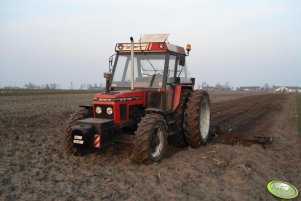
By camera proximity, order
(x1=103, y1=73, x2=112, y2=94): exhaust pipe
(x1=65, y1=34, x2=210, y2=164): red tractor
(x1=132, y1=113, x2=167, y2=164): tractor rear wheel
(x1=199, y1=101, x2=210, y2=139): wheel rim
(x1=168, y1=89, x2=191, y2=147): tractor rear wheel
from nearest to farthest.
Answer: (x1=132, y1=113, x2=167, y2=164): tractor rear wheel → (x1=65, y1=34, x2=210, y2=164): red tractor → (x1=103, y1=73, x2=112, y2=94): exhaust pipe → (x1=168, y1=89, x2=191, y2=147): tractor rear wheel → (x1=199, y1=101, x2=210, y2=139): wheel rim

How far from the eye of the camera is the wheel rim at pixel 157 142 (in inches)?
267

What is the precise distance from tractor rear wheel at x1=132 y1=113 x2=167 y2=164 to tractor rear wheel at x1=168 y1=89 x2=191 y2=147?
1.06 meters

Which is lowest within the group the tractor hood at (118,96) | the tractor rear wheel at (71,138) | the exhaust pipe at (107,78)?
the tractor rear wheel at (71,138)

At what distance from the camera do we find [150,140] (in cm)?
643

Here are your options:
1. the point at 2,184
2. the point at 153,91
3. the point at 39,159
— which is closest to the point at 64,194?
the point at 2,184

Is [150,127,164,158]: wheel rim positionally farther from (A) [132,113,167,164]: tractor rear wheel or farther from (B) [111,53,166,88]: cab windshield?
(B) [111,53,166,88]: cab windshield

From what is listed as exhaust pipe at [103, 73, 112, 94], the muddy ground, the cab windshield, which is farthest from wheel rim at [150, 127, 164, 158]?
exhaust pipe at [103, 73, 112, 94]

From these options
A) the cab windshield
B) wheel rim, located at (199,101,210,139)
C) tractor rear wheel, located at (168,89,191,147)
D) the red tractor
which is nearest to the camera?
the red tractor

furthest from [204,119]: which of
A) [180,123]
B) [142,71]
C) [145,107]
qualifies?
[142,71]

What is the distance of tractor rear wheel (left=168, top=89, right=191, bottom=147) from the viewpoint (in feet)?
26.5

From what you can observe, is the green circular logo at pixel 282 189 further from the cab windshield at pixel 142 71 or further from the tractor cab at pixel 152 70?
the cab windshield at pixel 142 71

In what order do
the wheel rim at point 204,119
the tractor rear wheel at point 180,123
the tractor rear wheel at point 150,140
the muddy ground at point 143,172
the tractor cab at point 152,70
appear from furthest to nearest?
the wheel rim at point 204,119 → the tractor rear wheel at point 180,123 → the tractor cab at point 152,70 → the tractor rear wheel at point 150,140 → the muddy ground at point 143,172

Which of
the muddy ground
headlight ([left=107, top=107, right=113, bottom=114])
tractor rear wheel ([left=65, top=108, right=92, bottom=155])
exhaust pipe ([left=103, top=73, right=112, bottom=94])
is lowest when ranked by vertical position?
the muddy ground

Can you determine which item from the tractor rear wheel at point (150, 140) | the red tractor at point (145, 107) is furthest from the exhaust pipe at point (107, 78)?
the tractor rear wheel at point (150, 140)
